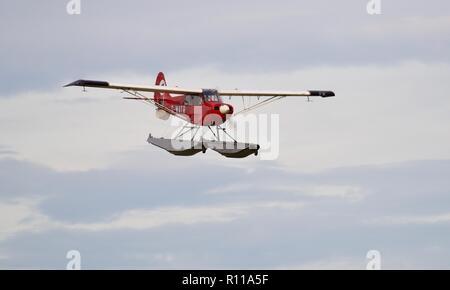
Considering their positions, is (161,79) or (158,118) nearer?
(158,118)

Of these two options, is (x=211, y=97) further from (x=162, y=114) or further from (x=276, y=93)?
(x=162, y=114)

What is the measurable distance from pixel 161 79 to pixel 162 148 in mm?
11649

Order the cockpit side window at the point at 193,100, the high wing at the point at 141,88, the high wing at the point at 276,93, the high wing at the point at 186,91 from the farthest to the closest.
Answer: the high wing at the point at 276,93
the cockpit side window at the point at 193,100
the high wing at the point at 141,88
the high wing at the point at 186,91

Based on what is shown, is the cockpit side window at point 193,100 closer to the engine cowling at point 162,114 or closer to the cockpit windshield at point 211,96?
the cockpit windshield at point 211,96

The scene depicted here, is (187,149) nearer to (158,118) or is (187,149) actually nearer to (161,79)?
(158,118)

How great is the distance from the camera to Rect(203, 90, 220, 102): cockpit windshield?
6694cm

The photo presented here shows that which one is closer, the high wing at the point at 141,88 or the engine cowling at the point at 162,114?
the high wing at the point at 141,88

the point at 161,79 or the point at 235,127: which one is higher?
the point at 161,79

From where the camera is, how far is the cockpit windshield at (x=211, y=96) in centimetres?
6694
